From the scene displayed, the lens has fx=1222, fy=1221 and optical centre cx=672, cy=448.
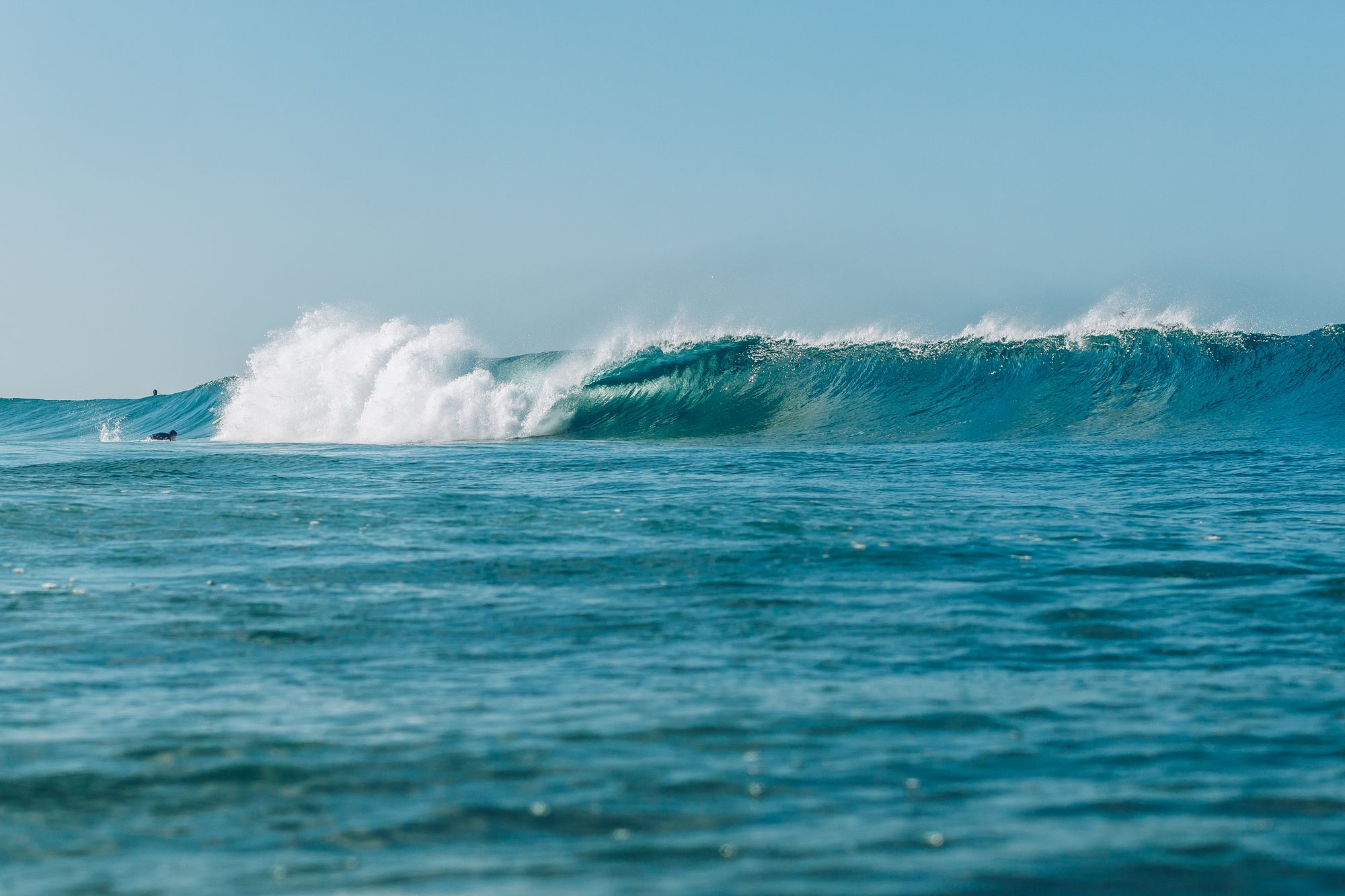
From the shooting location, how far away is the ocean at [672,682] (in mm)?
3568

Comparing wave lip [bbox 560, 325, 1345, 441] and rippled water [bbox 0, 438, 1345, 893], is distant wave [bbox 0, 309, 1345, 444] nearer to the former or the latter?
wave lip [bbox 560, 325, 1345, 441]

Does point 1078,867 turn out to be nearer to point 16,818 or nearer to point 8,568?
point 16,818

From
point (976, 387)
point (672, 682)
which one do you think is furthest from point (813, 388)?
point (672, 682)

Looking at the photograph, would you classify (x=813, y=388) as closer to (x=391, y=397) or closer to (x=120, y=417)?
(x=391, y=397)

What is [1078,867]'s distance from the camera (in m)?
3.42

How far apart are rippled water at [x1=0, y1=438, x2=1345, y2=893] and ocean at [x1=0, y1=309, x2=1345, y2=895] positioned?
0.07 feet

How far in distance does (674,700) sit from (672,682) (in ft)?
0.95

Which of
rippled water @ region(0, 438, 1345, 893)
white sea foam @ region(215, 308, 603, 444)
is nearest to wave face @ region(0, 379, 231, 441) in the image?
white sea foam @ region(215, 308, 603, 444)

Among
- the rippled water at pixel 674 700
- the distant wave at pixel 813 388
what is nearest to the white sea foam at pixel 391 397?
the distant wave at pixel 813 388

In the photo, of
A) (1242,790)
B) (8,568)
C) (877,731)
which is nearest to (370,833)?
(877,731)

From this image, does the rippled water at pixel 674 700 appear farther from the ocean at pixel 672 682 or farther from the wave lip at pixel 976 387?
the wave lip at pixel 976 387

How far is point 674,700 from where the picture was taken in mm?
5012

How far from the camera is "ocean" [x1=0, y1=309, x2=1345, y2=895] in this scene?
3568 mm

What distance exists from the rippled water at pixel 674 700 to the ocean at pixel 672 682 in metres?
0.02
